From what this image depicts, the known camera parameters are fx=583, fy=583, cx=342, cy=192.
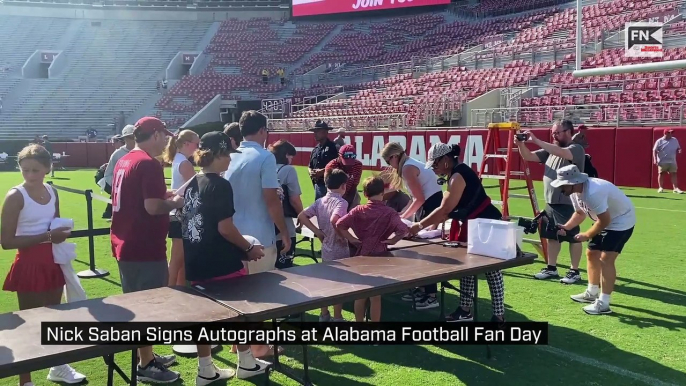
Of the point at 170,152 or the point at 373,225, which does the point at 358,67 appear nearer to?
the point at 170,152

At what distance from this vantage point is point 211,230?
12.8ft

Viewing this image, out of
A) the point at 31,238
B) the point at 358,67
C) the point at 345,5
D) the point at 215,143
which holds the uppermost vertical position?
the point at 345,5

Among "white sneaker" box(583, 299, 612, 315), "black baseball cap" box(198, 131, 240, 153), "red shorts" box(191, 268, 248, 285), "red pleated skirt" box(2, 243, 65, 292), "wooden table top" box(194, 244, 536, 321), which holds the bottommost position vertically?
"white sneaker" box(583, 299, 612, 315)

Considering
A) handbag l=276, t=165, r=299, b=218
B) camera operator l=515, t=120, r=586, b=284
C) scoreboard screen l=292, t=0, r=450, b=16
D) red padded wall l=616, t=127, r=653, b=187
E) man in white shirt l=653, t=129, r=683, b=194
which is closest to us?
camera operator l=515, t=120, r=586, b=284

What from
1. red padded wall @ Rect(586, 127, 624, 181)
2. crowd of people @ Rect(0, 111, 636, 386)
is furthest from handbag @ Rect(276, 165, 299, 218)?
red padded wall @ Rect(586, 127, 624, 181)

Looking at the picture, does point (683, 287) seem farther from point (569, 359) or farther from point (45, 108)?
point (45, 108)

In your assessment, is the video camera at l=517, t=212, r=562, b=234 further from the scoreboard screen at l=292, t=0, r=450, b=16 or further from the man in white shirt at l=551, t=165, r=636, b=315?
the scoreboard screen at l=292, t=0, r=450, b=16

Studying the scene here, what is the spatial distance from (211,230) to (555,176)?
14.0ft

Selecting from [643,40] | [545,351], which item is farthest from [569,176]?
[643,40]

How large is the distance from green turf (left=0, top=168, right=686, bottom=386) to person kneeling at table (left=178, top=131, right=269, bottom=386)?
85cm

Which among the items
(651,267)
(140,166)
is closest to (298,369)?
(140,166)

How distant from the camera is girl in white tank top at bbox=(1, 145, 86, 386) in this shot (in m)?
3.87

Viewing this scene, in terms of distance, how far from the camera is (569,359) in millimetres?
4570

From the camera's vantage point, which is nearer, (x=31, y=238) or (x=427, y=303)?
(x=31, y=238)
